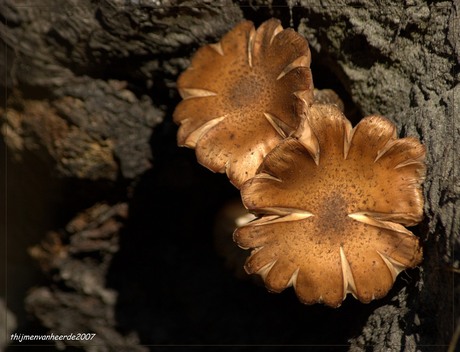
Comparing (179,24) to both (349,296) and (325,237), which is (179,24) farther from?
(349,296)

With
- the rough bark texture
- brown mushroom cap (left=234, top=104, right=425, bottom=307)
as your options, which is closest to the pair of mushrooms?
brown mushroom cap (left=234, top=104, right=425, bottom=307)

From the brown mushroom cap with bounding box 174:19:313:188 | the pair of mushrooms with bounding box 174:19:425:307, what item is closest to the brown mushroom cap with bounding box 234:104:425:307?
the pair of mushrooms with bounding box 174:19:425:307

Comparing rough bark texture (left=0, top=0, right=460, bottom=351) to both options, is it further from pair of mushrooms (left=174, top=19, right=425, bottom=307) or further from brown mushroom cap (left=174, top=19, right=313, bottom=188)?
brown mushroom cap (left=174, top=19, right=313, bottom=188)

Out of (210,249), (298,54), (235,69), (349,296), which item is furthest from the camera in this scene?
(210,249)

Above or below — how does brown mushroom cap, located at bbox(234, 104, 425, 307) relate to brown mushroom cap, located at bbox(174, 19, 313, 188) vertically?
below

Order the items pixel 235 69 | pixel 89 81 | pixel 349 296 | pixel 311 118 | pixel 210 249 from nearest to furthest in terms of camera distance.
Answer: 1. pixel 311 118
2. pixel 235 69
3. pixel 349 296
4. pixel 89 81
5. pixel 210 249

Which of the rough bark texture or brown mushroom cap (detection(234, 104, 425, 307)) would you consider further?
the rough bark texture

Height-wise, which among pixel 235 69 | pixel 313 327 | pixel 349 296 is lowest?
pixel 313 327

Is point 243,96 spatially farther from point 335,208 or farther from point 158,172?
point 158,172

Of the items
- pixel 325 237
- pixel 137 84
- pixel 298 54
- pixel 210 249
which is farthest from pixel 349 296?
pixel 137 84
